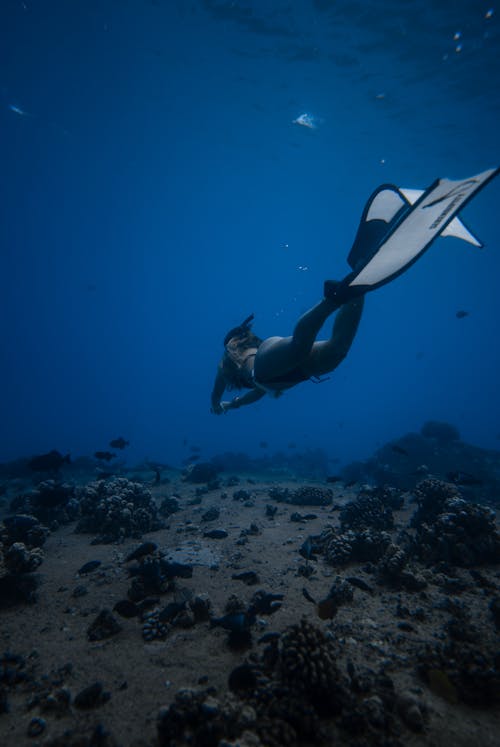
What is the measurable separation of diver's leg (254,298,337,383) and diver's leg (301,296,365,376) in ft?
0.82

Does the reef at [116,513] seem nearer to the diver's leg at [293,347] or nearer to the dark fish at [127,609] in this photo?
the dark fish at [127,609]

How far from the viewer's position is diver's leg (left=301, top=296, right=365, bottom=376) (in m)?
5.19

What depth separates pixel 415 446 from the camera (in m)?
23.3

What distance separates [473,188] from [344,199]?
1986 inches

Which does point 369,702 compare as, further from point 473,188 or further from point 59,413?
point 59,413

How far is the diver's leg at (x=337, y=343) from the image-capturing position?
519cm

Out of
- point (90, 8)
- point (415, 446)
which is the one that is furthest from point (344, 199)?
point (415, 446)

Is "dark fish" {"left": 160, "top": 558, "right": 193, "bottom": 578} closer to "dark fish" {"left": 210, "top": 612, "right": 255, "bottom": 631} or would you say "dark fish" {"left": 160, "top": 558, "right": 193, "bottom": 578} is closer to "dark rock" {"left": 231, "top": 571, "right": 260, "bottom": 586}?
"dark rock" {"left": 231, "top": 571, "right": 260, "bottom": 586}

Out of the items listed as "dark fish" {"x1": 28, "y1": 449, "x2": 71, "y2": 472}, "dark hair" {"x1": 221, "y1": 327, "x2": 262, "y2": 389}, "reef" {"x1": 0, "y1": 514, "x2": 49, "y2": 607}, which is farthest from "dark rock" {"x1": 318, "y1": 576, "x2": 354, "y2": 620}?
"dark fish" {"x1": 28, "y1": 449, "x2": 71, "y2": 472}

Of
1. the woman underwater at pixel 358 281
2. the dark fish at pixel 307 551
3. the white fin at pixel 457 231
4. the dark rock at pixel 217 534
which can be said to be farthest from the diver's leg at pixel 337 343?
the dark rock at pixel 217 534

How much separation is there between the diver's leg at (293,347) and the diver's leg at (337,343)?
0.25 m

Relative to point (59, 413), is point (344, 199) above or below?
above

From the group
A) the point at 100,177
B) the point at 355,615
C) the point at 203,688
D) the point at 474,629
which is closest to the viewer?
the point at 203,688

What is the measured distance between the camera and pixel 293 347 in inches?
208
